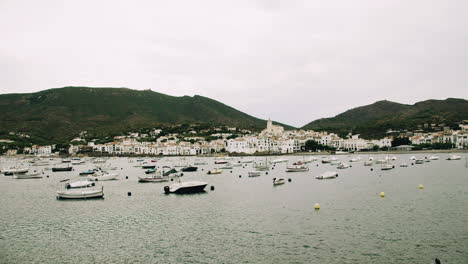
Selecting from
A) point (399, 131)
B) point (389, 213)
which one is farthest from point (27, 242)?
point (399, 131)

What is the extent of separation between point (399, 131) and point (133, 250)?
19033 centimetres

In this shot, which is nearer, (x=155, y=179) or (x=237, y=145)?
(x=155, y=179)

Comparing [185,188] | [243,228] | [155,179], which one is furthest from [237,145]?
[243,228]

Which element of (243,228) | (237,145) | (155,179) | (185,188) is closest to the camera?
(243,228)

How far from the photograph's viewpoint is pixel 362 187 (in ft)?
147

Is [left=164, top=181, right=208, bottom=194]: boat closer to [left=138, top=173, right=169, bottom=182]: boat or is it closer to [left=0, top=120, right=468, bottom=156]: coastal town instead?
[left=138, top=173, right=169, bottom=182]: boat

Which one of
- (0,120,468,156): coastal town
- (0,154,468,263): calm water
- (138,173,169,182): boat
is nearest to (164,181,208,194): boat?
(0,154,468,263): calm water

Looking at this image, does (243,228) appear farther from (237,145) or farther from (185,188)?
(237,145)

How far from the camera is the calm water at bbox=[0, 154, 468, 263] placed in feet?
63.4

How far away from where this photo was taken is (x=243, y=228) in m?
25.0

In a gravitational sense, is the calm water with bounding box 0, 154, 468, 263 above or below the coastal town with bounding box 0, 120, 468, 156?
below

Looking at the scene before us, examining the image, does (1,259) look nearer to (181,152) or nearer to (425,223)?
(425,223)

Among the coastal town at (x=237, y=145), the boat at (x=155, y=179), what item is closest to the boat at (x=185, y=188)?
the boat at (x=155, y=179)

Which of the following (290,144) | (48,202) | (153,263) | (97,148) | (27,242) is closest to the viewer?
(153,263)
